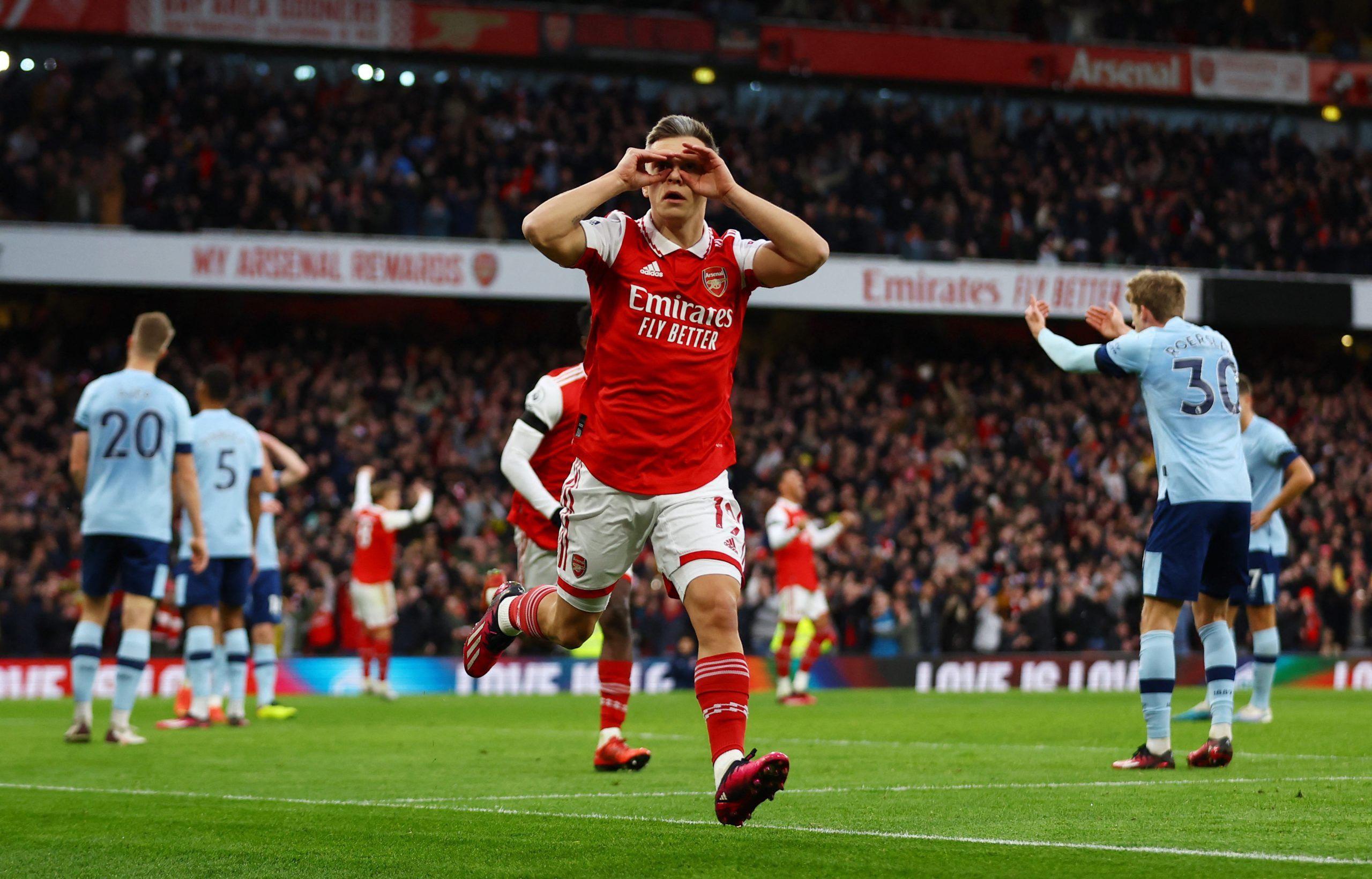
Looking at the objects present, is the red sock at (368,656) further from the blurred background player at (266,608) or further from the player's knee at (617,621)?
the player's knee at (617,621)

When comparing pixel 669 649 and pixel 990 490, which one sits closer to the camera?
pixel 669 649

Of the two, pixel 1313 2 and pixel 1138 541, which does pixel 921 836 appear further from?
pixel 1313 2

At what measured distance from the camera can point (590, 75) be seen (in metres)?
34.2

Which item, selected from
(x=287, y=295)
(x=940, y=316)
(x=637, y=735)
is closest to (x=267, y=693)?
(x=637, y=735)

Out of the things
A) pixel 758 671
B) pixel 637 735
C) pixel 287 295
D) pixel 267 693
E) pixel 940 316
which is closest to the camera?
pixel 637 735

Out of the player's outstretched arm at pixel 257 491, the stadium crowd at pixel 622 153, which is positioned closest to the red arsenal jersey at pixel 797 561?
the player's outstretched arm at pixel 257 491

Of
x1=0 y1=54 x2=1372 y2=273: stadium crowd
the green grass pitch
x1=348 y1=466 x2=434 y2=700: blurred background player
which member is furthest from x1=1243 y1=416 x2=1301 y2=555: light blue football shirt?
x1=0 y1=54 x2=1372 y2=273: stadium crowd

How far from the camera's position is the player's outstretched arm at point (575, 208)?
5656mm

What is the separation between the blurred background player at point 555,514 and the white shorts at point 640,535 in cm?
244

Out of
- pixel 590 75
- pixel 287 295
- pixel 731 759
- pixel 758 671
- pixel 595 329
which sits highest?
pixel 590 75

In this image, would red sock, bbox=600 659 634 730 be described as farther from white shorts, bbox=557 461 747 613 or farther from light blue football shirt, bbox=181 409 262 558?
light blue football shirt, bbox=181 409 262 558

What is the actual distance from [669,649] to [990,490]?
7765 millimetres

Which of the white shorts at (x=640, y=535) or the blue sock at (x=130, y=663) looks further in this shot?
the blue sock at (x=130, y=663)

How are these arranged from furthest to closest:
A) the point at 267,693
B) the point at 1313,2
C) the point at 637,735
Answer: the point at 1313,2 < the point at 267,693 < the point at 637,735
